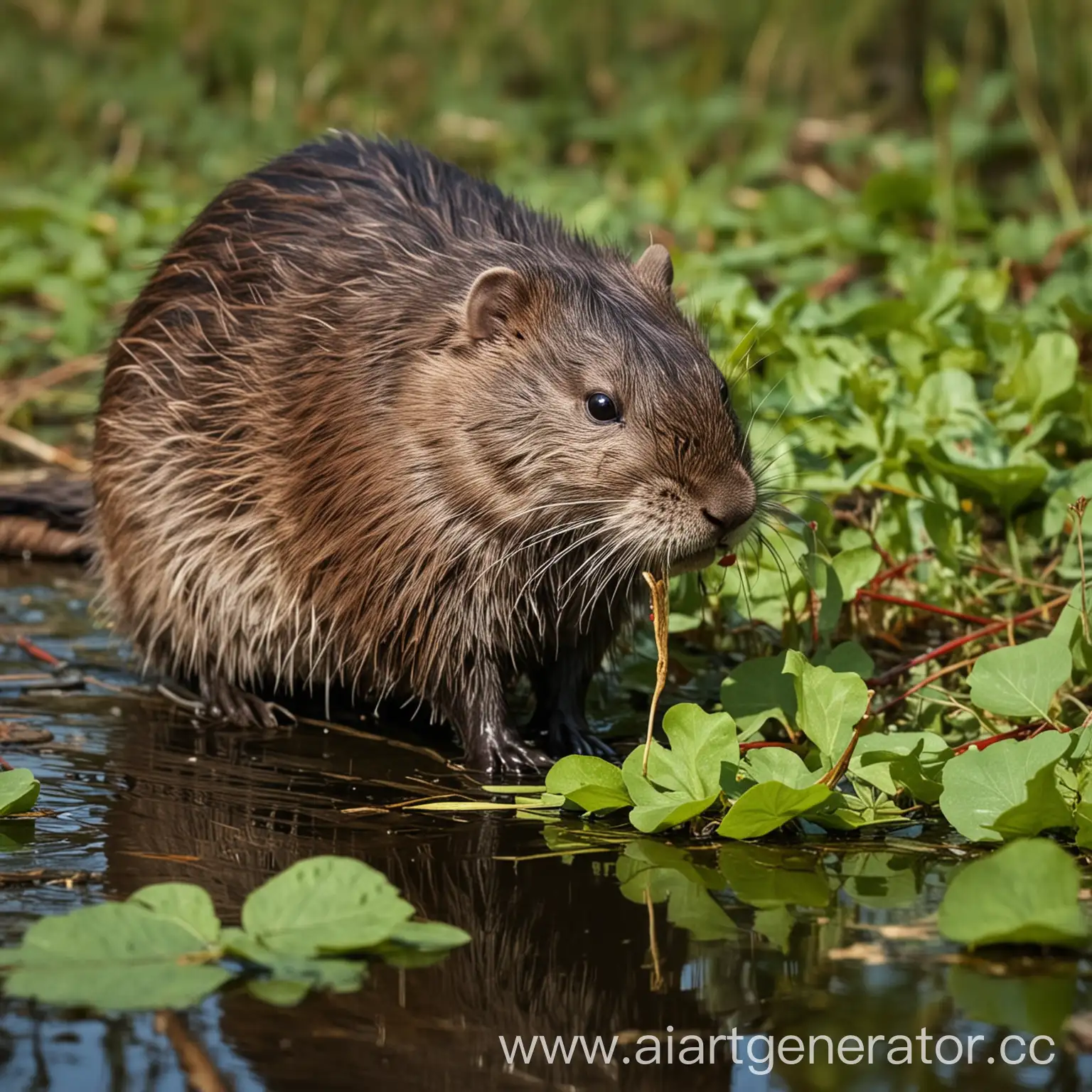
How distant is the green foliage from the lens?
234 cm

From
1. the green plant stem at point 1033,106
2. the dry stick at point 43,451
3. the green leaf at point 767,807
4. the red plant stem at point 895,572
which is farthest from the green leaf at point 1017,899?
the green plant stem at point 1033,106

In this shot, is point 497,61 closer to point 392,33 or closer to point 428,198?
point 392,33

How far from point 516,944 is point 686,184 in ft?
22.3

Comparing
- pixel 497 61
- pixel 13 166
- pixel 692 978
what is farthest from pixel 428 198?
pixel 497 61

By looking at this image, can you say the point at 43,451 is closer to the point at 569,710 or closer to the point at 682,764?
the point at 569,710

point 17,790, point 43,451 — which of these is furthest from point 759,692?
point 43,451

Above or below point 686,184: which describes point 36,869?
below

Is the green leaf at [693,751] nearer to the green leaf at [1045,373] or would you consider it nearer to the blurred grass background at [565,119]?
the green leaf at [1045,373]

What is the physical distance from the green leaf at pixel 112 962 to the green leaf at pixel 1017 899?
1027 mm

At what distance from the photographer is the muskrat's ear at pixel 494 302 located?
12.4 ft

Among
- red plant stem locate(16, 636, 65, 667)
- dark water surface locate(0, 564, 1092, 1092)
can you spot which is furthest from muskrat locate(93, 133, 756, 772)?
dark water surface locate(0, 564, 1092, 1092)

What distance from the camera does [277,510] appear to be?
4.20 m

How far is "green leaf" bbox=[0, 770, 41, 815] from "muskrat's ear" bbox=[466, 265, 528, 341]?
140 centimetres

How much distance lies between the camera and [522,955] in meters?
2.60
